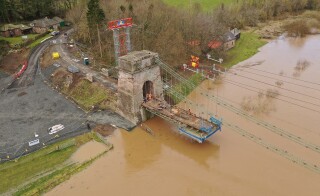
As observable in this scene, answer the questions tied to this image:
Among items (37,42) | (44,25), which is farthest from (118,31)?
(44,25)

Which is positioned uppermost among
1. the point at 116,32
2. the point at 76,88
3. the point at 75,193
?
the point at 116,32

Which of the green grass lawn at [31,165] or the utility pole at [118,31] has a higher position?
the utility pole at [118,31]

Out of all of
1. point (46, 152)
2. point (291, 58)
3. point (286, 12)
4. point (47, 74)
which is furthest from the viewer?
point (286, 12)

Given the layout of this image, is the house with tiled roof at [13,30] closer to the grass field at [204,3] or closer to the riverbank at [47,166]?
the grass field at [204,3]

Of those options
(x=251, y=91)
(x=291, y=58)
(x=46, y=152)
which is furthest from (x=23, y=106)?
(x=291, y=58)

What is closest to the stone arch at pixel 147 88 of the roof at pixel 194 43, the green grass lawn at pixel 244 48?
the roof at pixel 194 43

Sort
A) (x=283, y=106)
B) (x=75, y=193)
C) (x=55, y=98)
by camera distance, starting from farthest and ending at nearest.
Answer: (x=55, y=98)
(x=283, y=106)
(x=75, y=193)

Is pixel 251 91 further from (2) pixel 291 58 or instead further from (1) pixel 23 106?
(1) pixel 23 106

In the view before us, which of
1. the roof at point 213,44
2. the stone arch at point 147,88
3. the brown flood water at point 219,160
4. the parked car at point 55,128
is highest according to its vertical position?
the roof at point 213,44
